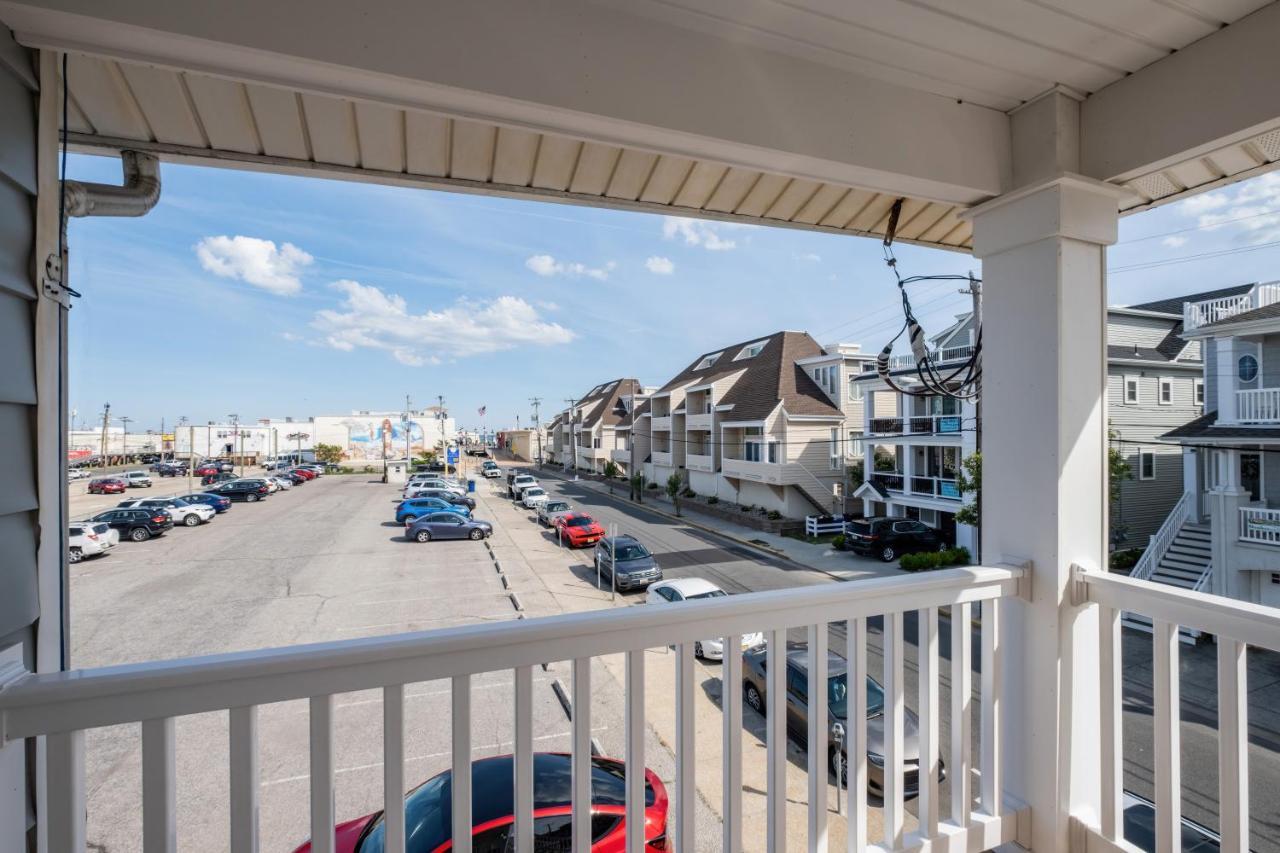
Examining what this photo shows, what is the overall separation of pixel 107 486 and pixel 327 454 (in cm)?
1163

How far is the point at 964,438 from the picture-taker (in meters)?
7.95

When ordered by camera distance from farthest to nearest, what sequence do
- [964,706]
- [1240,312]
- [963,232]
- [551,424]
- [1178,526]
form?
[551,424] < [1178,526] < [1240,312] < [963,232] < [964,706]

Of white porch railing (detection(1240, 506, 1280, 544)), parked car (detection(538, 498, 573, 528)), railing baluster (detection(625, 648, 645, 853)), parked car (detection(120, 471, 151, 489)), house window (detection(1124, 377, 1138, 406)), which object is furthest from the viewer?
parked car (detection(120, 471, 151, 489))

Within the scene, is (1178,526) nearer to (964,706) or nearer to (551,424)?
(964,706)

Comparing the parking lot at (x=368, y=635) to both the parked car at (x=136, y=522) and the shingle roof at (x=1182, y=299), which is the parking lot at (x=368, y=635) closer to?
the parked car at (x=136, y=522)

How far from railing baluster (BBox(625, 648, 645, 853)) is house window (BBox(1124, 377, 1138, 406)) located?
3.14 meters

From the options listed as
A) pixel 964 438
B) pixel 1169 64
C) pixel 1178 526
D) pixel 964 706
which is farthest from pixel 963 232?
pixel 964 438

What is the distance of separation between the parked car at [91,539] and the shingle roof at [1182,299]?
10.7 meters

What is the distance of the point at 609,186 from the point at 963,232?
4.24 ft

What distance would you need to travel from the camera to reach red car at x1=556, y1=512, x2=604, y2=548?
9875 mm

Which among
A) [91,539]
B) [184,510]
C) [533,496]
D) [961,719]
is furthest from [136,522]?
[961,719]

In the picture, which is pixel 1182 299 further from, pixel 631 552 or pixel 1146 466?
pixel 631 552

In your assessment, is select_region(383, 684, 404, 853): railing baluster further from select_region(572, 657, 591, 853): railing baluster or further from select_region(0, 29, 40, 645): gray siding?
select_region(0, 29, 40, 645): gray siding

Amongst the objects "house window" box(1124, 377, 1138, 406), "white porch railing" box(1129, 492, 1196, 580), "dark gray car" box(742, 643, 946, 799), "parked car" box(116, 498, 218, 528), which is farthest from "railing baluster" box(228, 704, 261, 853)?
"parked car" box(116, 498, 218, 528)
